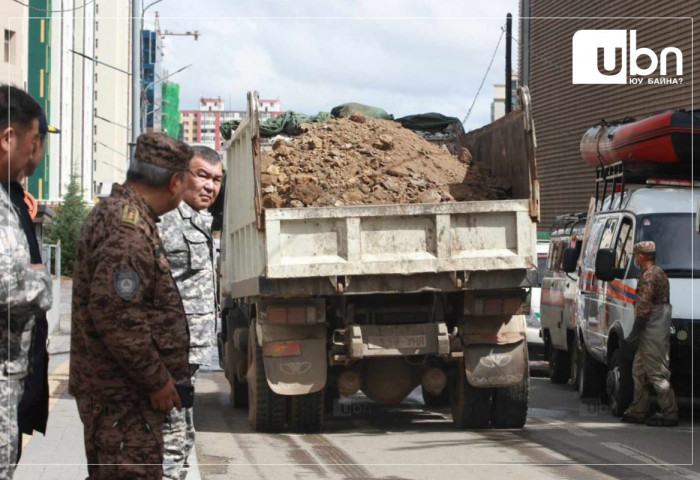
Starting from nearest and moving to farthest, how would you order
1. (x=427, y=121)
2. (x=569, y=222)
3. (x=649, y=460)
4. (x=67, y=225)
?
(x=649, y=460) → (x=427, y=121) → (x=569, y=222) → (x=67, y=225)

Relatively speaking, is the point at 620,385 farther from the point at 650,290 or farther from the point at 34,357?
the point at 34,357

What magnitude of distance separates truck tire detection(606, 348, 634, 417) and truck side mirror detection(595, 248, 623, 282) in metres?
0.83

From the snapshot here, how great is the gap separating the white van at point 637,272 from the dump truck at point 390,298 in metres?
2.06

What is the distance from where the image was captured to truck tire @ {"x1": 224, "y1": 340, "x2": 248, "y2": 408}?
47.5ft

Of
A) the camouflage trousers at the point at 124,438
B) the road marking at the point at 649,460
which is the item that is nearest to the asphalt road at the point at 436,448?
the road marking at the point at 649,460

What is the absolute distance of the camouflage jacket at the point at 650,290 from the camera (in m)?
13.2

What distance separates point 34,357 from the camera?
4914 mm

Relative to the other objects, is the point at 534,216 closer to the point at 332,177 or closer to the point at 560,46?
the point at 332,177

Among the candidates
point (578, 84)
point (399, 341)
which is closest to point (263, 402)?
point (399, 341)

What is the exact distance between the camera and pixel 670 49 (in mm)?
26719

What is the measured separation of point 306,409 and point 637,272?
4.13m

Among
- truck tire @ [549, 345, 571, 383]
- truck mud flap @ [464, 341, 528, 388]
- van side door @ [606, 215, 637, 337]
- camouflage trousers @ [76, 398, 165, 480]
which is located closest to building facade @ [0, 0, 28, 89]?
truck tire @ [549, 345, 571, 383]

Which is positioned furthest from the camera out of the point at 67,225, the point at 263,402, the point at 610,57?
the point at 67,225

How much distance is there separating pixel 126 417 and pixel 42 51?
5657 centimetres
